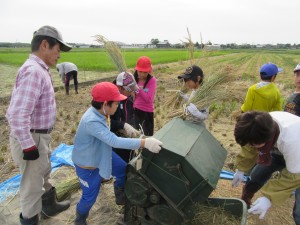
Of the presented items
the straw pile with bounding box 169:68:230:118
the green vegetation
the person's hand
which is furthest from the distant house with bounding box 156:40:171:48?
the person's hand

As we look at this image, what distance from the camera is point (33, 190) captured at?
8.21 ft

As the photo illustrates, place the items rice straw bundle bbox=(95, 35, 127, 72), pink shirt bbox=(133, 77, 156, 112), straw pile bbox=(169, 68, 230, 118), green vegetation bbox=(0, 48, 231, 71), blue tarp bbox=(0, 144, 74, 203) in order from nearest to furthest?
1. straw pile bbox=(169, 68, 230, 118)
2. blue tarp bbox=(0, 144, 74, 203)
3. pink shirt bbox=(133, 77, 156, 112)
4. rice straw bundle bbox=(95, 35, 127, 72)
5. green vegetation bbox=(0, 48, 231, 71)

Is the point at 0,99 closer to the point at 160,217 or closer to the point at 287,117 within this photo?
the point at 160,217

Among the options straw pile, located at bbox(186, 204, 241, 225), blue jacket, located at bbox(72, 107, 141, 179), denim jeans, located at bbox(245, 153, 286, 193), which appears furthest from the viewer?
denim jeans, located at bbox(245, 153, 286, 193)

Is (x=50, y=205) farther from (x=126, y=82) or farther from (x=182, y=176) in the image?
(x=182, y=176)

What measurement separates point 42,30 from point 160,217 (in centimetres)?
182

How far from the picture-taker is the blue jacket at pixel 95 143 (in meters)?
2.26

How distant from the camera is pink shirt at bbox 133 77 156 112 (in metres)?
3.67

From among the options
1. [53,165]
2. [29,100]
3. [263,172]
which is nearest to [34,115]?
[29,100]

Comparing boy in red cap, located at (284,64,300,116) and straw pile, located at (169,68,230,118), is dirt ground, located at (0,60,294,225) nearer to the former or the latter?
straw pile, located at (169,68,230,118)

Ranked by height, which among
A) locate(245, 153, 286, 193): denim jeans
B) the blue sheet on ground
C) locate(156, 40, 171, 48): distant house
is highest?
locate(245, 153, 286, 193): denim jeans

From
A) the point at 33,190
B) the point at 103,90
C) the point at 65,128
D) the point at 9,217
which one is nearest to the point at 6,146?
the point at 65,128

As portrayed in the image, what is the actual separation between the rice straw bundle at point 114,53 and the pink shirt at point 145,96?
551mm

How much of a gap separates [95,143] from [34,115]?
562 mm
